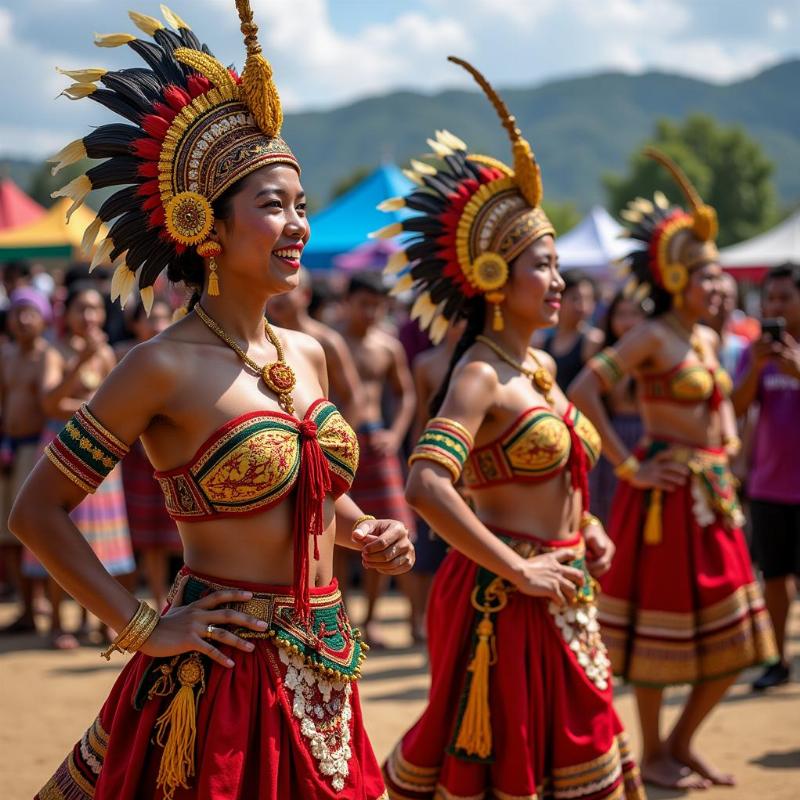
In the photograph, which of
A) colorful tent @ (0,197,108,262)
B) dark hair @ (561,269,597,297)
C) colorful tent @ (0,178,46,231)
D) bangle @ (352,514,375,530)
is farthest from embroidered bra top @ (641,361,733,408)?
colorful tent @ (0,178,46,231)

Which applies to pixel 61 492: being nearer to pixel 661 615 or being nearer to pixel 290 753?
pixel 290 753

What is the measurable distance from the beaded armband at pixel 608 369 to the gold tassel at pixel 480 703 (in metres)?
2.00

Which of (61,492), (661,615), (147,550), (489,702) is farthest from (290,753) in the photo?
(147,550)

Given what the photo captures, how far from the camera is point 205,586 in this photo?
2.99 metres

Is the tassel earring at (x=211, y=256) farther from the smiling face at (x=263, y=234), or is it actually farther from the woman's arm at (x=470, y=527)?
the woman's arm at (x=470, y=527)

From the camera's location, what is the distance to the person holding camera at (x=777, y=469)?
23.3ft

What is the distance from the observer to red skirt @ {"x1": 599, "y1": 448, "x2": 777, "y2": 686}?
5.52 meters

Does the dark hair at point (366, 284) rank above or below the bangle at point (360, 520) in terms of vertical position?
above

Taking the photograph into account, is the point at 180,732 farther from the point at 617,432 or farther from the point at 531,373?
the point at 617,432

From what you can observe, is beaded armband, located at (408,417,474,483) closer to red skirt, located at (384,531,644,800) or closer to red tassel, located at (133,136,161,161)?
red skirt, located at (384,531,644,800)

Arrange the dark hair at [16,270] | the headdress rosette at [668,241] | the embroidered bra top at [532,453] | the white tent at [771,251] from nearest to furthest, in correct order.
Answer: the embroidered bra top at [532,453] → the headdress rosette at [668,241] → the dark hair at [16,270] → the white tent at [771,251]

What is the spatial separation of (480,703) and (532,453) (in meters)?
0.87

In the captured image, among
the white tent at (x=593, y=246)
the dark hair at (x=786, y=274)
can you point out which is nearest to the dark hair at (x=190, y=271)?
the dark hair at (x=786, y=274)

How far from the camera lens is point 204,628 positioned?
2863 millimetres
